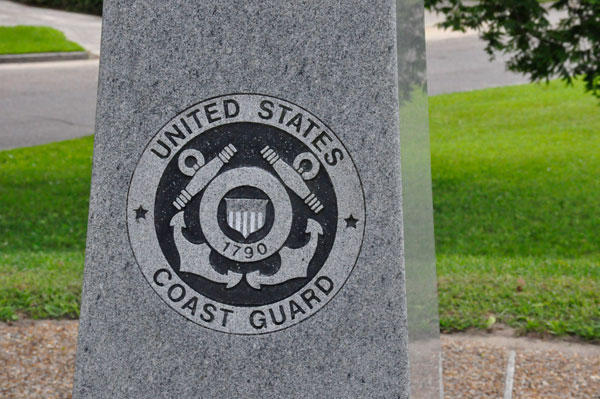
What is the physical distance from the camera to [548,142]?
40.8 feet

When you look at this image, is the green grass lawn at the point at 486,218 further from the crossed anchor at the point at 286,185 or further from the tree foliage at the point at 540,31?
the crossed anchor at the point at 286,185

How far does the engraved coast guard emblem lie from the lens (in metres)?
2.67

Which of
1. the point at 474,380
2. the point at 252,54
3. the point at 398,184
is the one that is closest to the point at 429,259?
the point at 398,184

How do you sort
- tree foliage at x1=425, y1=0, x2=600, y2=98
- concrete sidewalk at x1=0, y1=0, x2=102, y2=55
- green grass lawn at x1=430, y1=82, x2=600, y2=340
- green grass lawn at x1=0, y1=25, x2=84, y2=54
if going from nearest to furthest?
green grass lawn at x1=430, y1=82, x2=600, y2=340, tree foliage at x1=425, y1=0, x2=600, y2=98, green grass lawn at x1=0, y1=25, x2=84, y2=54, concrete sidewalk at x1=0, y1=0, x2=102, y2=55

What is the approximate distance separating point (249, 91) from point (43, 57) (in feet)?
56.9

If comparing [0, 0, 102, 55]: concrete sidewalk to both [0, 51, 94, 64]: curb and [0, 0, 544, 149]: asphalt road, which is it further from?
[0, 51, 94, 64]: curb

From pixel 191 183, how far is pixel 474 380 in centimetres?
245

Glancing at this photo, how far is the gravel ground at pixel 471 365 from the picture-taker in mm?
4326

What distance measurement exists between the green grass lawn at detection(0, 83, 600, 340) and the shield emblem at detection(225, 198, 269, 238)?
9.34 ft

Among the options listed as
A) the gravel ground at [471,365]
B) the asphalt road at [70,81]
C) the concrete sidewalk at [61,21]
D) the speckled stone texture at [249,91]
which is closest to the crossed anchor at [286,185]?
the speckled stone texture at [249,91]

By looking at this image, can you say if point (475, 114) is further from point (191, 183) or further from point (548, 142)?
point (191, 183)

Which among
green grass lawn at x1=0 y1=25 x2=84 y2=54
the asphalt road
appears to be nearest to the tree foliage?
the asphalt road

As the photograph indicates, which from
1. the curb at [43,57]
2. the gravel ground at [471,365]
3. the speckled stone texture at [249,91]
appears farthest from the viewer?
the curb at [43,57]

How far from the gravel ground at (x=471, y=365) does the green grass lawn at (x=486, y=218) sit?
245 millimetres
